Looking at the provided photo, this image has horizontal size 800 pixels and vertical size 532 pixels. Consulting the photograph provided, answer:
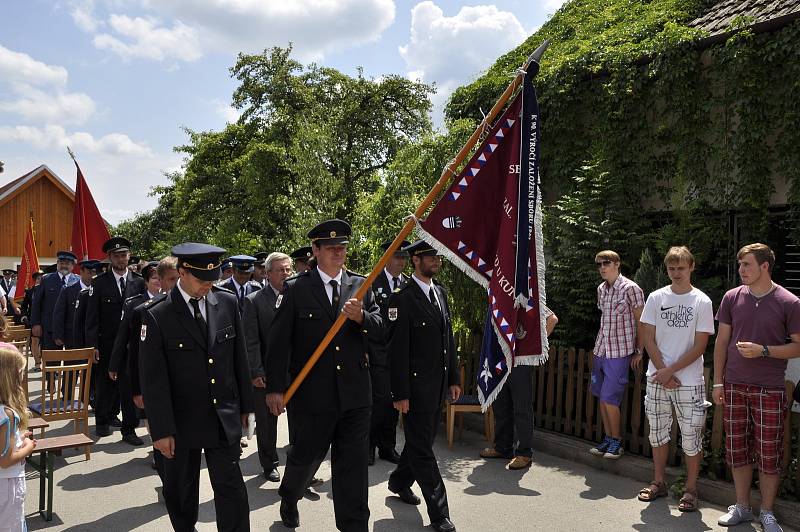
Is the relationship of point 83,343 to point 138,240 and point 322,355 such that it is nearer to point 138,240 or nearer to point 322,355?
point 322,355

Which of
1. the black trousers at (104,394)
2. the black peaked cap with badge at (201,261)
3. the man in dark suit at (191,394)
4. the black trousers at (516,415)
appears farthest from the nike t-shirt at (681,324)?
the black trousers at (104,394)

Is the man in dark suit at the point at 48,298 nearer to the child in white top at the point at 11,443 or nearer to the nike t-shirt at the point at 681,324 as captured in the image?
the child in white top at the point at 11,443

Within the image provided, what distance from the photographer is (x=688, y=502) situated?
17.8 feet

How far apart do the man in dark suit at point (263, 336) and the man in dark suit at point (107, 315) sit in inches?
90.0

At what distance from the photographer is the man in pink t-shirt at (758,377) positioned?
489 centimetres

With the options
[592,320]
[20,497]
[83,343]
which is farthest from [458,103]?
[20,497]

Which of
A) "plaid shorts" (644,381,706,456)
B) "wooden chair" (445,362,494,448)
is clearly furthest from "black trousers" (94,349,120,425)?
"plaid shorts" (644,381,706,456)

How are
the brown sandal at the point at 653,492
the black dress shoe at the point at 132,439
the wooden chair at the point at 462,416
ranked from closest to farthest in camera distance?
the brown sandal at the point at 653,492 → the black dress shoe at the point at 132,439 → the wooden chair at the point at 462,416

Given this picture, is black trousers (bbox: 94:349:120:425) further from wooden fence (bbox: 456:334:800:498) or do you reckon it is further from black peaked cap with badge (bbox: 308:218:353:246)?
black peaked cap with badge (bbox: 308:218:353:246)

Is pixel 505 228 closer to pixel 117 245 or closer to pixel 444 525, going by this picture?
pixel 444 525

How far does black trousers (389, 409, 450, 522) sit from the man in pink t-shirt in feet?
7.39

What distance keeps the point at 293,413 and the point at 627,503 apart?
3122 millimetres

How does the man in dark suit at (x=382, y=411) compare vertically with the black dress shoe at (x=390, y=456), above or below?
above

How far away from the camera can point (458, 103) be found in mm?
12117
